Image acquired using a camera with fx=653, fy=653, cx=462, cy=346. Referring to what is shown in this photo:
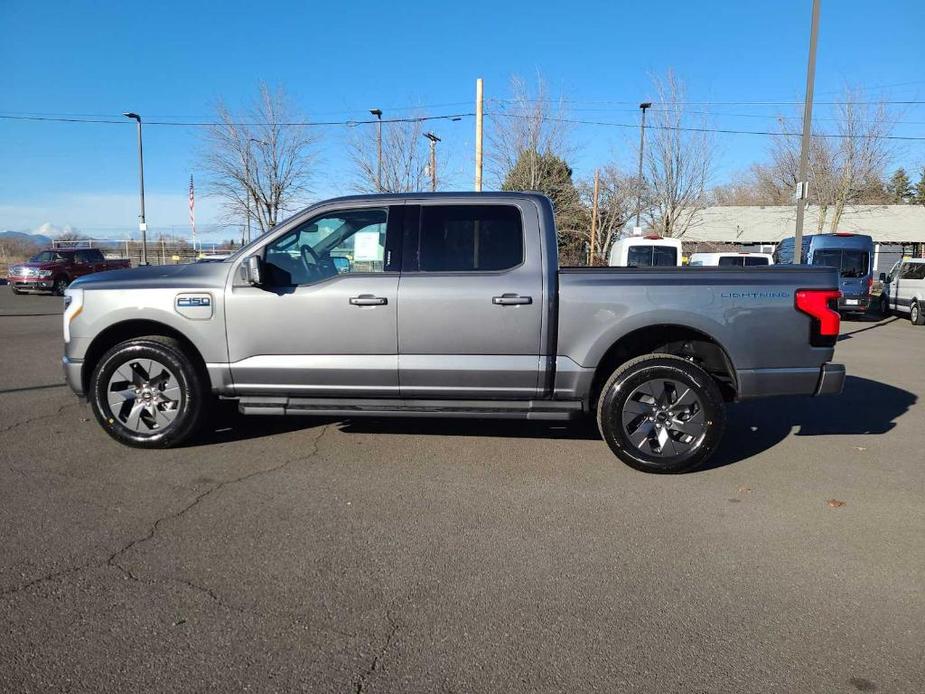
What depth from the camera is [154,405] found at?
506cm

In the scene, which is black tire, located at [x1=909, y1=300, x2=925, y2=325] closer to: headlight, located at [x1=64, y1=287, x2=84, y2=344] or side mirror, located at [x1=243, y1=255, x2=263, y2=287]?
side mirror, located at [x1=243, y1=255, x2=263, y2=287]

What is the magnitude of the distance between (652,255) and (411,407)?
15447 mm

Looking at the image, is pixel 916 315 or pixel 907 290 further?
pixel 907 290

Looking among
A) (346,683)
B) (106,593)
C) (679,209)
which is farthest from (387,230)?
(679,209)

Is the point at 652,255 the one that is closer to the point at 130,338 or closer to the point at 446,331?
the point at 446,331

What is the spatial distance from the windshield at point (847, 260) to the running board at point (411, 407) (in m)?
17.9

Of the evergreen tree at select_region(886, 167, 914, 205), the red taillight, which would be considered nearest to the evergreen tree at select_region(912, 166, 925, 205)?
the evergreen tree at select_region(886, 167, 914, 205)

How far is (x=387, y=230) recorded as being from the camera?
197 inches

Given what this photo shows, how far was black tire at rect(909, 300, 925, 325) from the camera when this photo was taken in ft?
57.4

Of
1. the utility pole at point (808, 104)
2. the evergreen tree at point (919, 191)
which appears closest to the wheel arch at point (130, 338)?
the utility pole at point (808, 104)

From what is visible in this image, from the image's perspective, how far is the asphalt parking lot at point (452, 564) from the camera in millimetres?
2521

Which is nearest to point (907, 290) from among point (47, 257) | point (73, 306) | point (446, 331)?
point (446, 331)

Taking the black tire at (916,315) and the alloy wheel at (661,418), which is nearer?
the alloy wheel at (661,418)

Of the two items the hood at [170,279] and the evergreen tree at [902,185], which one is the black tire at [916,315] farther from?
the evergreen tree at [902,185]
